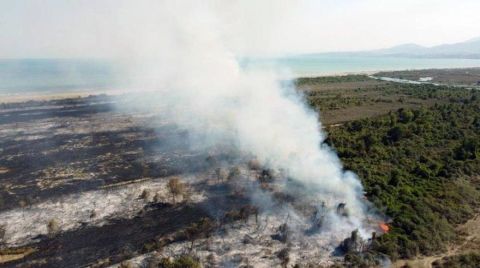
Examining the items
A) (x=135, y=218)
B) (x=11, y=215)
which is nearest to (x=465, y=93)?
(x=135, y=218)

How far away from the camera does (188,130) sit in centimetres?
5334

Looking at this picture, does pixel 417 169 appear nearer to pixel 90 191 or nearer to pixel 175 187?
pixel 175 187

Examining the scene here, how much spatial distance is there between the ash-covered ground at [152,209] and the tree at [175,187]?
82 millimetres

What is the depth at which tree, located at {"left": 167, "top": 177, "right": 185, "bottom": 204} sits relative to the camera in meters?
31.2

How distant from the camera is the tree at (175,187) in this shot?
31219 millimetres

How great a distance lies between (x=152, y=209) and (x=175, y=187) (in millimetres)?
3322

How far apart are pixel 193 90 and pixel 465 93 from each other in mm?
58993

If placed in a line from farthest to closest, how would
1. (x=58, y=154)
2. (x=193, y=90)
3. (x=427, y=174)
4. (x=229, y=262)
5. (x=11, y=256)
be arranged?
(x=193, y=90) → (x=58, y=154) → (x=427, y=174) → (x=11, y=256) → (x=229, y=262)

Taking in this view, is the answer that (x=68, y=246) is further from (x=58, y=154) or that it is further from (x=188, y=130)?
(x=188, y=130)

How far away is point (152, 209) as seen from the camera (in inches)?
1136

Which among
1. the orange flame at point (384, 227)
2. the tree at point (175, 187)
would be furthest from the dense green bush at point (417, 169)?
the tree at point (175, 187)

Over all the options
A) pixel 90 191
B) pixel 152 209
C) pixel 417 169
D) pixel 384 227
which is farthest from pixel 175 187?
pixel 417 169

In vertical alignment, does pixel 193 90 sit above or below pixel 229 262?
above

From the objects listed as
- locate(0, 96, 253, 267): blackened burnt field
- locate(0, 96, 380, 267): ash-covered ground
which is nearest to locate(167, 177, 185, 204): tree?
locate(0, 96, 380, 267): ash-covered ground
